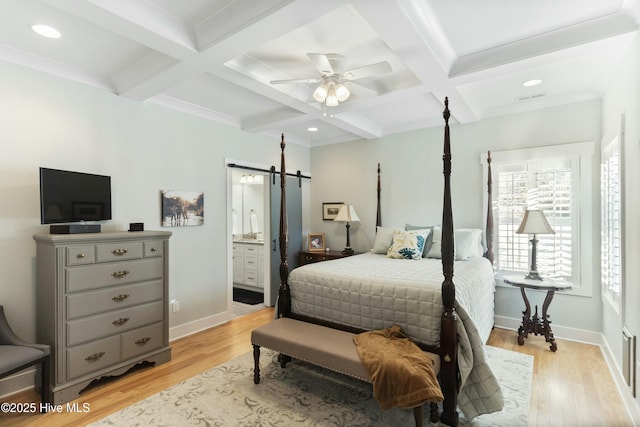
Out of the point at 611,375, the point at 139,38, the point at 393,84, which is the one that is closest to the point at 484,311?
the point at 611,375

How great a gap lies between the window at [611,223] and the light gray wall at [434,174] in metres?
0.23

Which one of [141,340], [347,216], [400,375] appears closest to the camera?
[400,375]

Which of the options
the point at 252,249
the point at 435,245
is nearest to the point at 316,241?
the point at 252,249

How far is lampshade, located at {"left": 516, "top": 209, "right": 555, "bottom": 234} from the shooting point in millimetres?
3276

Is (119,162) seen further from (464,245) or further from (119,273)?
(464,245)

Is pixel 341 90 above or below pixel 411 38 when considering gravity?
below

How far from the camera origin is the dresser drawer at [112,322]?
8.07 ft

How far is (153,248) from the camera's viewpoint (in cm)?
297

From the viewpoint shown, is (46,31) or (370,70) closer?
(46,31)

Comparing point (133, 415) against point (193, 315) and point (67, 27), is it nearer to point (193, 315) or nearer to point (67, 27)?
point (193, 315)

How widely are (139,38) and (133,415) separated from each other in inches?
99.4

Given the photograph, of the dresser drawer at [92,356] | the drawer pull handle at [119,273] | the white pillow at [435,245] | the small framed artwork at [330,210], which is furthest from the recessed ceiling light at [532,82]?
the dresser drawer at [92,356]

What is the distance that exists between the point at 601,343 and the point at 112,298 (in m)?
4.66

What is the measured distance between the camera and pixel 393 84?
312 centimetres
